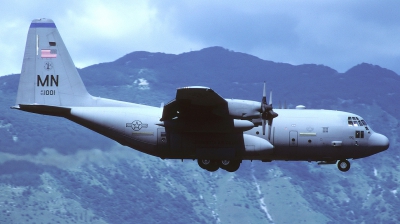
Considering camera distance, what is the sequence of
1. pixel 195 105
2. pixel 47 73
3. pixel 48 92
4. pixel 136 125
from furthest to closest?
1. pixel 47 73
2. pixel 48 92
3. pixel 136 125
4. pixel 195 105

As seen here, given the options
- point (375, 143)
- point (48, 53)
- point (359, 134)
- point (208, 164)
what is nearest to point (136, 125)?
point (208, 164)

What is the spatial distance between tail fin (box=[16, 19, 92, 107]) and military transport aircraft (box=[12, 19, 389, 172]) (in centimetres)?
7

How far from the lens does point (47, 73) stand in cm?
5425

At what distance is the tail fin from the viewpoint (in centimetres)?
5372

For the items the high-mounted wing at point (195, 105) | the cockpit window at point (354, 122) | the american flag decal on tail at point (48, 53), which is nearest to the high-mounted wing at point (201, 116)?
the high-mounted wing at point (195, 105)

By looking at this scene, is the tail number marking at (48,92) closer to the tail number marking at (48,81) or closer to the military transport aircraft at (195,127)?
the military transport aircraft at (195,127)

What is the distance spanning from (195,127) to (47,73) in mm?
11244

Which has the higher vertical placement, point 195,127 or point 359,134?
point 195,127

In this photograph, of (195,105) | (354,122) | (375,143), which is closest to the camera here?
(195,105)

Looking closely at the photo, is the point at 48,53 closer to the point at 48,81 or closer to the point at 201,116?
the point at 48,81

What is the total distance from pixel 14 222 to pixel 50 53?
9383cm

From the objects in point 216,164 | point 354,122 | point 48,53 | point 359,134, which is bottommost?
point 216,164

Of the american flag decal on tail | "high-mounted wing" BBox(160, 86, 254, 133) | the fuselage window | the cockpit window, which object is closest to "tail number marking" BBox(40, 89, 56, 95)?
the american flag decal on tail

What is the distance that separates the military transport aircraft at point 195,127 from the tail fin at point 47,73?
7cm
